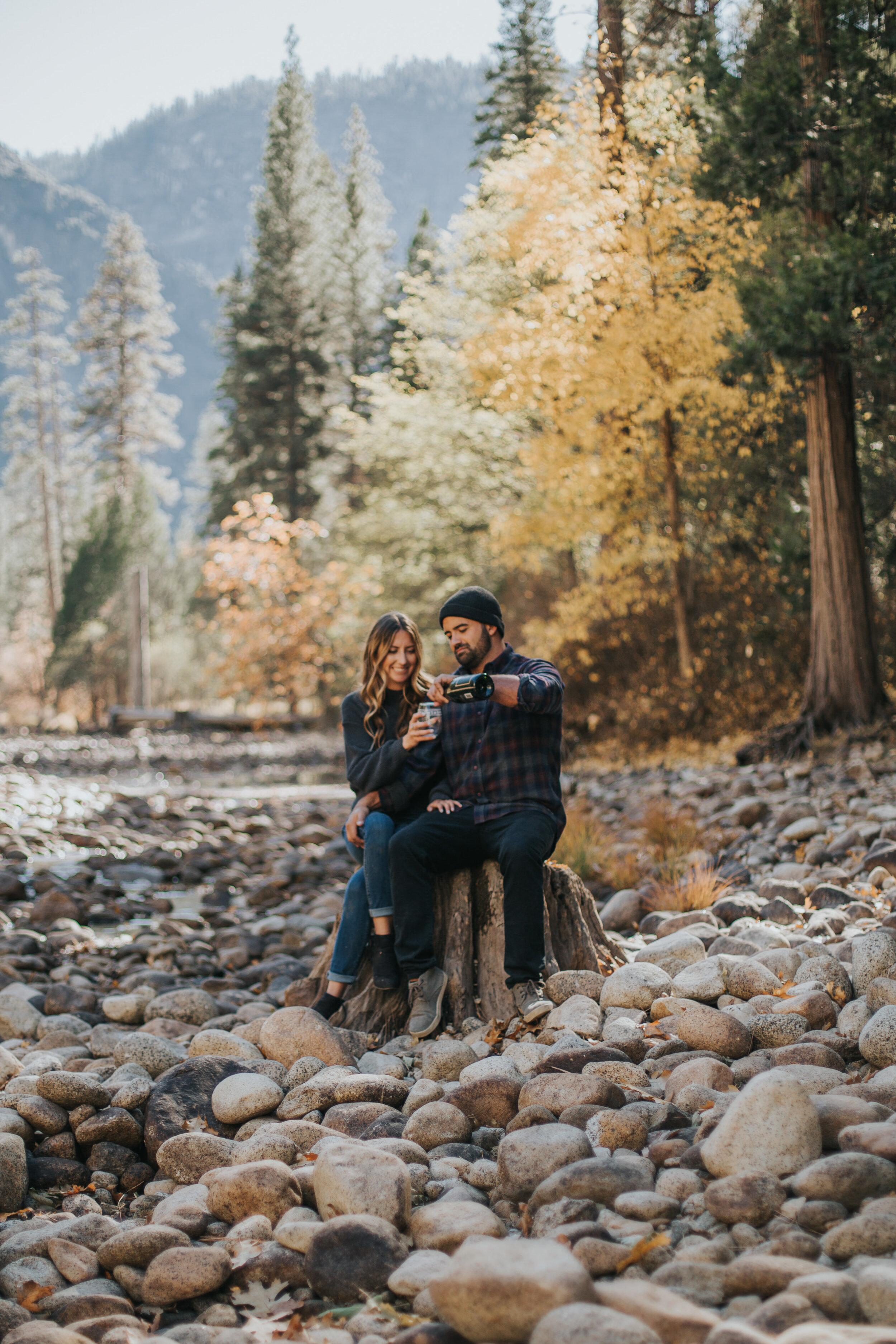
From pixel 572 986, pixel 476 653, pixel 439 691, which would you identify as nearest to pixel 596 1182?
pixel 572 986

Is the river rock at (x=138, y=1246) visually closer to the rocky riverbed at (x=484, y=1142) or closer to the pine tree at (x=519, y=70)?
the rocky riverbed at (x=484, y=1142)

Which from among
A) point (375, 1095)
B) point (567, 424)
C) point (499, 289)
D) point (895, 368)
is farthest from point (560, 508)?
point (375, 1095)

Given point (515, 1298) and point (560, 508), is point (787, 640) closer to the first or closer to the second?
point (560, 508)

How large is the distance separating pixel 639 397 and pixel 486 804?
21.4 feet

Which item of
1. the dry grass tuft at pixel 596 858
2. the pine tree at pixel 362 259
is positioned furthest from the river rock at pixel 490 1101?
the pine tree at pixel 362 259

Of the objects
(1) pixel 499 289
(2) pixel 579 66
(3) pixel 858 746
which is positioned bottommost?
(3) pixel 858 746

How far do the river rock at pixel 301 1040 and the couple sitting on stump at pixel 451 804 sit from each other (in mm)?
254

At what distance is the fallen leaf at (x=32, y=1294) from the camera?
2.06 meters

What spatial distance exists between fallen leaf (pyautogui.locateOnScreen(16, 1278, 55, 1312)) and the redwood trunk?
23.4 ft

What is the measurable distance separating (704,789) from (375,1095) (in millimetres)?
4885

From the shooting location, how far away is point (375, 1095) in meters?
2.91

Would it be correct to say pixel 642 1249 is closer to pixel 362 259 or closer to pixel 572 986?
pixel 572 986

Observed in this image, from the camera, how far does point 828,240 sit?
7219 millimetres

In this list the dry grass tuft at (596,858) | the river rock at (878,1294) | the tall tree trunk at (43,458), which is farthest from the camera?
the tall tree trunk at (43,458)
